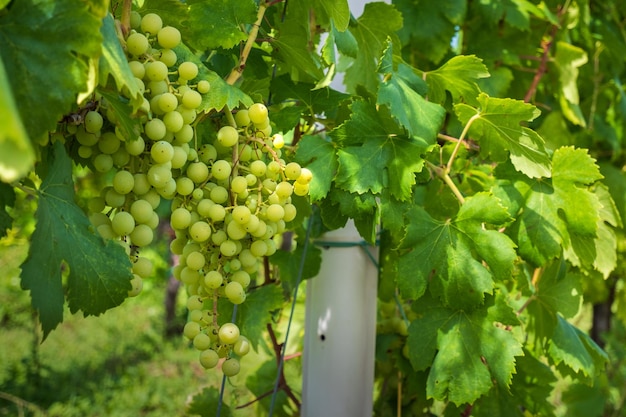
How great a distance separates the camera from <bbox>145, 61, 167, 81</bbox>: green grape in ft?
2.25

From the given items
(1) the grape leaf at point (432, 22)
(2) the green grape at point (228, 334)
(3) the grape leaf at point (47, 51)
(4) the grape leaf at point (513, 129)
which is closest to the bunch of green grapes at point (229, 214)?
(2) the green grape at point (228, 334)

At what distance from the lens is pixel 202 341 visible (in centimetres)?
80

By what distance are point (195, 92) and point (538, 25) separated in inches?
59.3

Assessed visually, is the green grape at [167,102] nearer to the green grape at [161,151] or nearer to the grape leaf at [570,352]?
the green grape at [161,151]

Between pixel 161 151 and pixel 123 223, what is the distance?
0.28 ft

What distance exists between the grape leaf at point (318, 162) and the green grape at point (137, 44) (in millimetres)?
307

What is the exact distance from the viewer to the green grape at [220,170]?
77 cm

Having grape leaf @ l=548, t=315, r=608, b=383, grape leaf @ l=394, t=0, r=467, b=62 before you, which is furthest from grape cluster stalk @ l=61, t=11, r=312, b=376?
grape leaf @ l=394, t=0, r=467, b=62

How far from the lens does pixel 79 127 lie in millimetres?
688

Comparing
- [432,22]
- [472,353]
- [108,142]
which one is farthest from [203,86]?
[432,22]

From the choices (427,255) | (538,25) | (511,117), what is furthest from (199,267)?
(538,25)

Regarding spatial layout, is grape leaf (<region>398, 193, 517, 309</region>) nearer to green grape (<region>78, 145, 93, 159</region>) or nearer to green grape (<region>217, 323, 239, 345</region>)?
green grape (<region>217, 323, 239, 345</region>)

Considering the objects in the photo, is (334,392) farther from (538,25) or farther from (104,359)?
(104,359)

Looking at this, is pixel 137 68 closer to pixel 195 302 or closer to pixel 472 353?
pixel 195 302
